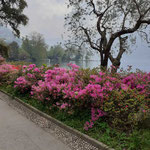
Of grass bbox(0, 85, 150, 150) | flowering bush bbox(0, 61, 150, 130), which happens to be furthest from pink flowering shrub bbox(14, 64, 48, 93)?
grass bbox(0, 85, 150, 150)

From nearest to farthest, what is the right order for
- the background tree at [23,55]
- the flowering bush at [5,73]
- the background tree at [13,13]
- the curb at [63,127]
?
the curb at [63,127], the flowering bush at [5,73], the background tree at [13,13], the background tree at [23,55]

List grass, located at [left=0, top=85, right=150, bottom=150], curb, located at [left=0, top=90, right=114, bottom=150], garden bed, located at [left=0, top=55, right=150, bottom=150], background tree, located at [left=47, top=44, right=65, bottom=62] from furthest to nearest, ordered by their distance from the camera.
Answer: background tree, located at [left=47, top=44, right=65, bottom=62]
garden bed, located at [left=0, top=55, right=150, bottom=150]
curb, located at [left=0, top=90, right=114, bottom=150]
grass, located at [left=0, top=85, right=150, bottom=150]

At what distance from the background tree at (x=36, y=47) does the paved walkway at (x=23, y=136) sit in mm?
63372

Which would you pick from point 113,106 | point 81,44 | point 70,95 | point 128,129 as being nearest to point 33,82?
point 70,95

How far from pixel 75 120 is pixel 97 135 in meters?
1.00

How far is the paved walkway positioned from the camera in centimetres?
330

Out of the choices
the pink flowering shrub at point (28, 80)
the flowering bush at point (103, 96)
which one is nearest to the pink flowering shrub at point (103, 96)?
the flowering bush at point (103, 96)

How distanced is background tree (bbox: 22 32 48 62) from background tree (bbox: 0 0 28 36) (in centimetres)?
4643

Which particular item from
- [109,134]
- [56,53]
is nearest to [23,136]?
[109,134]

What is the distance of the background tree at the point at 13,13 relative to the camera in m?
18.7

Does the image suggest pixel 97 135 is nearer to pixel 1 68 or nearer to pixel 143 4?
pixel 1 68

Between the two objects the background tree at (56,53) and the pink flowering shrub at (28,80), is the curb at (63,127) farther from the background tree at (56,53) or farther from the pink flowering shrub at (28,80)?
the background tree at (56,53)

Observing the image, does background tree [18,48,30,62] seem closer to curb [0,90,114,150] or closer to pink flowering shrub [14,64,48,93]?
pink flowering shrub [14,64,48,93]

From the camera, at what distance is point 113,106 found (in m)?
3.98
